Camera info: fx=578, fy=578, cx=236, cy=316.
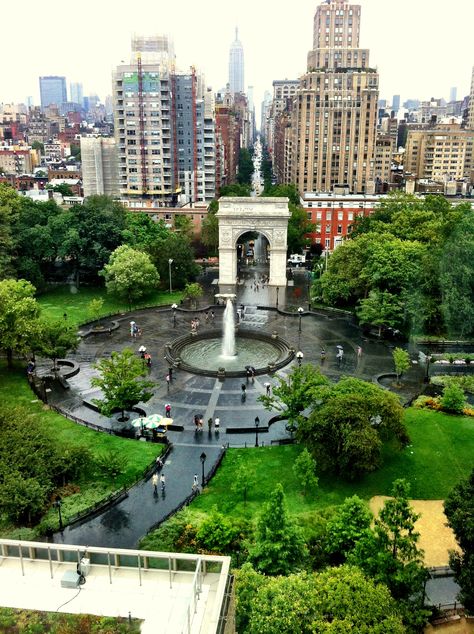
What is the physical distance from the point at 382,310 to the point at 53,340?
1098 inches

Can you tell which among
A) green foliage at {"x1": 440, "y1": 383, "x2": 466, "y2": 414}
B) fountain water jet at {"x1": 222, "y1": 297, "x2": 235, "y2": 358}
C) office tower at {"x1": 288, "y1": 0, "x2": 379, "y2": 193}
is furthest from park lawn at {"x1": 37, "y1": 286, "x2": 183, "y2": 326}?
office tower at {"x1": 288, "y1": 0, "x2": 379, "y2": 193}

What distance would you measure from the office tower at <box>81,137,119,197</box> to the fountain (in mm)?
62887

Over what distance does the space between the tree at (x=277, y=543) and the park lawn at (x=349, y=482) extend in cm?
396

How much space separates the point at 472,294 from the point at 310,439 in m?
26.3

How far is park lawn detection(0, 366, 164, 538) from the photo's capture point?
90.6 ft

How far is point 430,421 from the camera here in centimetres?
3612

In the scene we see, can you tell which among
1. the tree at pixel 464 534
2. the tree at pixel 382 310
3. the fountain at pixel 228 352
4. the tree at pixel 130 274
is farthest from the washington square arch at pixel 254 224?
the tree at pixel 464 534

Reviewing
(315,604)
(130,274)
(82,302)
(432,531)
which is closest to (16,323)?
(130,274)

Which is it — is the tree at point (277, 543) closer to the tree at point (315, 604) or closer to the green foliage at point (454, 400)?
the tree at point (315, 604)

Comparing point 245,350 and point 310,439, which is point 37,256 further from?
point 310,439

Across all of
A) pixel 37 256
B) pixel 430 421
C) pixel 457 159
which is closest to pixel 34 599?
pixel 430 421

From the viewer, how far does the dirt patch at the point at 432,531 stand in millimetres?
24625

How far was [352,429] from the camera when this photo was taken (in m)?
29.0

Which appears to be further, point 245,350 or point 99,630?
point 245,350
